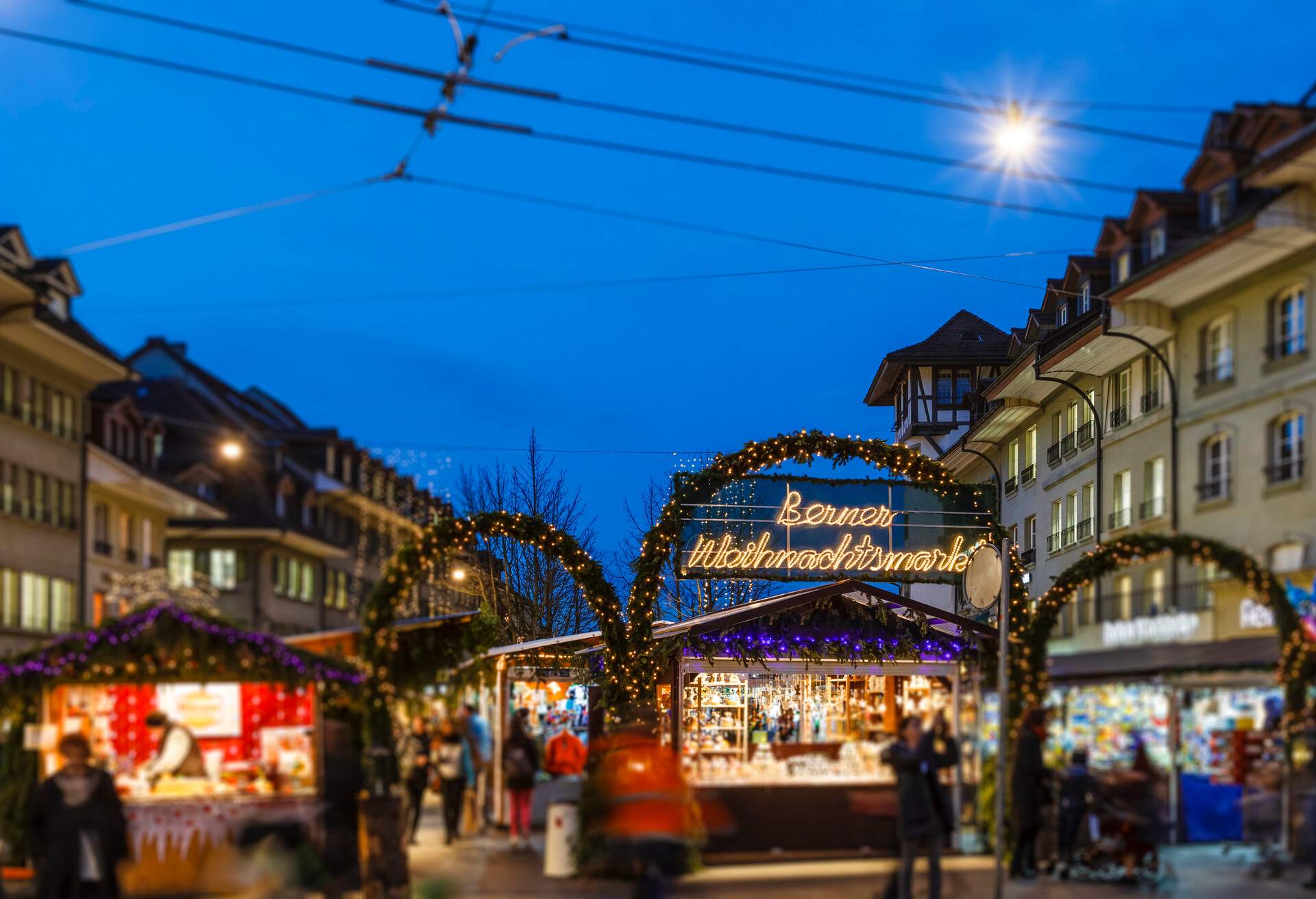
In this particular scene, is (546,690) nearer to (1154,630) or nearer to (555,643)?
(555,643)

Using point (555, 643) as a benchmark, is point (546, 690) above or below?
below

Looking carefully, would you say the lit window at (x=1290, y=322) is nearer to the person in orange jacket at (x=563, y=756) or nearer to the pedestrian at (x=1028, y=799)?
the pedestrian at (x=1028, y=799)

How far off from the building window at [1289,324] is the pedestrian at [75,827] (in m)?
12.6

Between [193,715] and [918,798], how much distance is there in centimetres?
764

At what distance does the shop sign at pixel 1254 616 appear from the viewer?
16.9 meters

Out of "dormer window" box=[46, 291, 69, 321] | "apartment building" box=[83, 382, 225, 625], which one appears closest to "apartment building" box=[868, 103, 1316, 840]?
"dormer window" box=[46, 291, 69, 321]

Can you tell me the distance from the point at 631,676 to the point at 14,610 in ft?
74.6

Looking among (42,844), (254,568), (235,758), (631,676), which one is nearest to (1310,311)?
(631,676)

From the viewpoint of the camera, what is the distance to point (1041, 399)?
40750mm

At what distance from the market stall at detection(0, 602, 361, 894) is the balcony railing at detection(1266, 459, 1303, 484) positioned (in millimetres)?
10065

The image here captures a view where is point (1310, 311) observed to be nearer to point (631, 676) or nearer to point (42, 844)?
point (631, 676)

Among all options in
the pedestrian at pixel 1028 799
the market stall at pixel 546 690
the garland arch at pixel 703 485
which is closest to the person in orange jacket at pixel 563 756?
the market stall at pixel 546 690

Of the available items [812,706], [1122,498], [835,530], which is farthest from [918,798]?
[1122,498]

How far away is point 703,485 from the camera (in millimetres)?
23047
